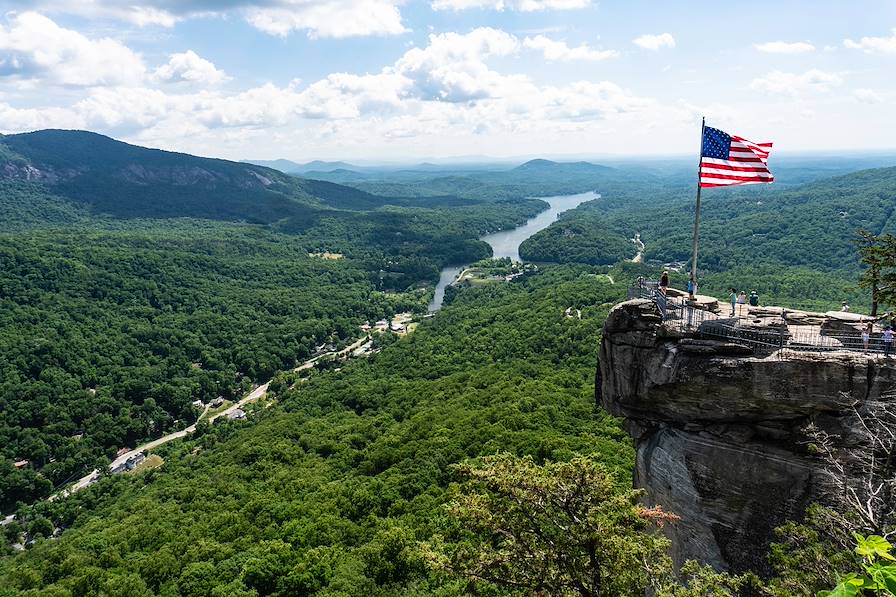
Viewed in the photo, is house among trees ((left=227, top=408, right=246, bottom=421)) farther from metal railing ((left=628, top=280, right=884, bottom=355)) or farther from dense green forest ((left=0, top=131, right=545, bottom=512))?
metal railing ((left=628, top=280, right=884, bottom=355))

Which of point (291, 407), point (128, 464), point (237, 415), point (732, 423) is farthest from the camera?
point (237, 415)

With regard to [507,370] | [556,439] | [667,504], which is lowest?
[507,370]

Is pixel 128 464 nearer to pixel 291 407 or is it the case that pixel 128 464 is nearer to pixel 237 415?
pixel 237 415

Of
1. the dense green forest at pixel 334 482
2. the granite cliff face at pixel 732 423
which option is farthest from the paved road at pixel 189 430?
the granite cliff face at pixel 732 423

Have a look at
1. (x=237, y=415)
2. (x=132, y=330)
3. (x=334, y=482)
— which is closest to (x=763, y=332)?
(x=334, y=482)

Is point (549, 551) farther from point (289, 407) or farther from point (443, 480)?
point (289, 407)

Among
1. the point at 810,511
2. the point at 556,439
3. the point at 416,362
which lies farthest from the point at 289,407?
the point at 810,511

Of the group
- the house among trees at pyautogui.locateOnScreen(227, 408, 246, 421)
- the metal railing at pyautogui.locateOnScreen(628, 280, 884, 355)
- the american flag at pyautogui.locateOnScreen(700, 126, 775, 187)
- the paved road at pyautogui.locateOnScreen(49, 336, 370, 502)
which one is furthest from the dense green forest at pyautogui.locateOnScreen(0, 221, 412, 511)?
the american flag at pyautogui.locateOnScreen(700, 126, 775, 187)
